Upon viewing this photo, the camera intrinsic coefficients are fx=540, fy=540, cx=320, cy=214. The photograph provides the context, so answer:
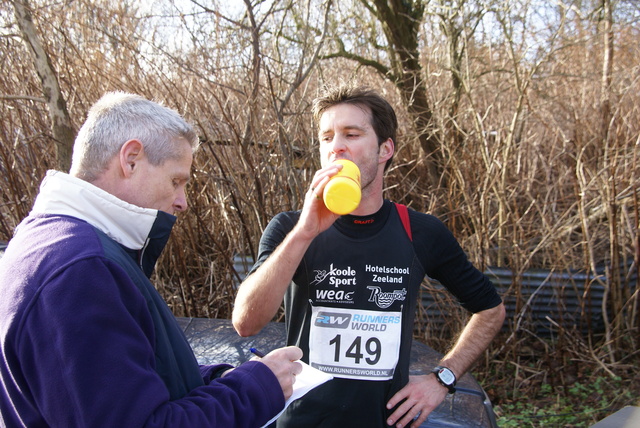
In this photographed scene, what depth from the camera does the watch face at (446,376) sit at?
7.12 ft

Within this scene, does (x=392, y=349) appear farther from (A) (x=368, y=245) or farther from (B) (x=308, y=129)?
→ (B) (x=308, y=129)

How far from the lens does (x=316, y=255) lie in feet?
6.89

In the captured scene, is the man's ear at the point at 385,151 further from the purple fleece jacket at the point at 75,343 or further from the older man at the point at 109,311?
the purple fleece jacket at the point at 75,343

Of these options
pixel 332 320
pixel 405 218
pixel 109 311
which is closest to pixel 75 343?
pixel 109 311

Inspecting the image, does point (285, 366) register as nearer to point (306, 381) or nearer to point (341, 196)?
point (306, 381)

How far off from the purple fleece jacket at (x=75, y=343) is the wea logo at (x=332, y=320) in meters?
0.86

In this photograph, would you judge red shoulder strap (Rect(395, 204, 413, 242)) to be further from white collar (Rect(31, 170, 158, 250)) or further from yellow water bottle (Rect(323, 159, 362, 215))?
white collar (Rect(31, 170, 158, 250))

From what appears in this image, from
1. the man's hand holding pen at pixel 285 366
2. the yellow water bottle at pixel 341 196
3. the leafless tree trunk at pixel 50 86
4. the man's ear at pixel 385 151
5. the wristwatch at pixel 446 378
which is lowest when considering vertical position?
the wristwatch at pixel 446 378

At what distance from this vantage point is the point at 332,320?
2051 mm

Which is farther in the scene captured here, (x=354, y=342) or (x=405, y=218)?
(x=405, y=218)

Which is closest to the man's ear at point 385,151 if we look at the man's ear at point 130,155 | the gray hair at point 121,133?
the gray hair at point 121,133

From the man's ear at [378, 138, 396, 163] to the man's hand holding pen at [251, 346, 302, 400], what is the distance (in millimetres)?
1107

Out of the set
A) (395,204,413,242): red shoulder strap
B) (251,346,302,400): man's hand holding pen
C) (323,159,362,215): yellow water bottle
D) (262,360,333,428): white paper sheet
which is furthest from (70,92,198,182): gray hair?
(395,204,413,242): red shoulder strap

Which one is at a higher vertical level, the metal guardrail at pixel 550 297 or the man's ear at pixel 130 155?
the man's ear at pixel 130 155
